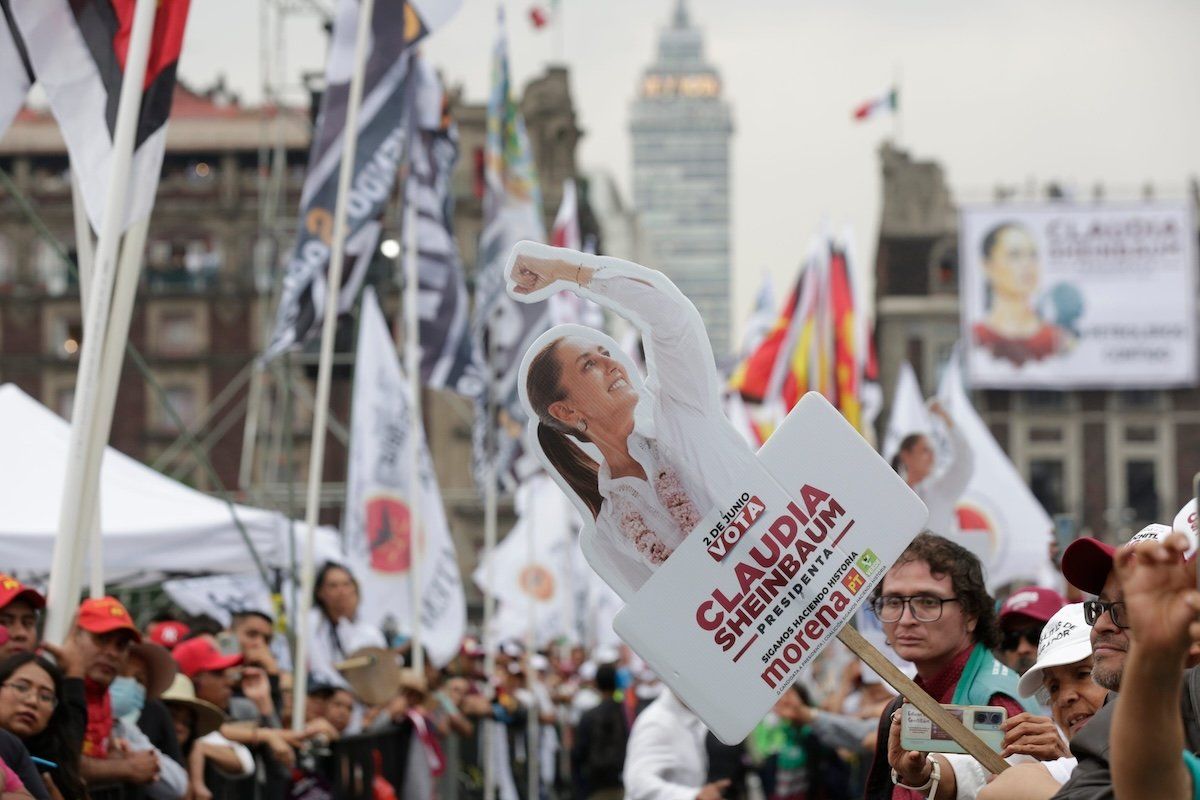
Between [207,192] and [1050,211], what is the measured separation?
3077 centimetres

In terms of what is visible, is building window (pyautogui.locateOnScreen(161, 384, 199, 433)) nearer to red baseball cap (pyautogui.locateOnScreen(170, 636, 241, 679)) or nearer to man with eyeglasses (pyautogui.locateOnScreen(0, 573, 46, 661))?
red baseball cap (pyautogui.locateOnScreen(170, 636, 241, 679))

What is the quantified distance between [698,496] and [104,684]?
336 cm

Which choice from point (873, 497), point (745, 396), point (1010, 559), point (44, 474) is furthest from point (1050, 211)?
point (873, 497)

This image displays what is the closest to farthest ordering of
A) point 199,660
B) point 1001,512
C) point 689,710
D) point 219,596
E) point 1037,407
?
point 689,710 → point 199,660 → point 219,596 → point 1001,512 → point 1037,407

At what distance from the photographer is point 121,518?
42.2 ft

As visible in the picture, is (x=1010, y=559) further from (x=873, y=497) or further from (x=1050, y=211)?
(x=1050, y=211)

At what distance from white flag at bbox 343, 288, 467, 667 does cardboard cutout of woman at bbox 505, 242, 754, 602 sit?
33.8 feet

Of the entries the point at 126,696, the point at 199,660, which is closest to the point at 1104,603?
the point at 126,696

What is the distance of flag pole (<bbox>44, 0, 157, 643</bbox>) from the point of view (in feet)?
22.1

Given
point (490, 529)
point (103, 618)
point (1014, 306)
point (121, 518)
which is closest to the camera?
point (103, 618)

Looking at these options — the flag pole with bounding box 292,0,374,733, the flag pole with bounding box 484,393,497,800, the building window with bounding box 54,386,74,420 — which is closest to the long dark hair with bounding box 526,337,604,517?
the flag pole with bounding box 292,0,374,733

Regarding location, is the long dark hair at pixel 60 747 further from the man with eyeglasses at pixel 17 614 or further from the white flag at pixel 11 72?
the white flag at pixel 11 72

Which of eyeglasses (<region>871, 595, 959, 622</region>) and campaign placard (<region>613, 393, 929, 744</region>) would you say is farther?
eyeglasses (<region>871, 595, 959, 622</region>)

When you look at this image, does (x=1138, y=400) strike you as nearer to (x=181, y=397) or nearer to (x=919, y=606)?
(x=181, y=397)
